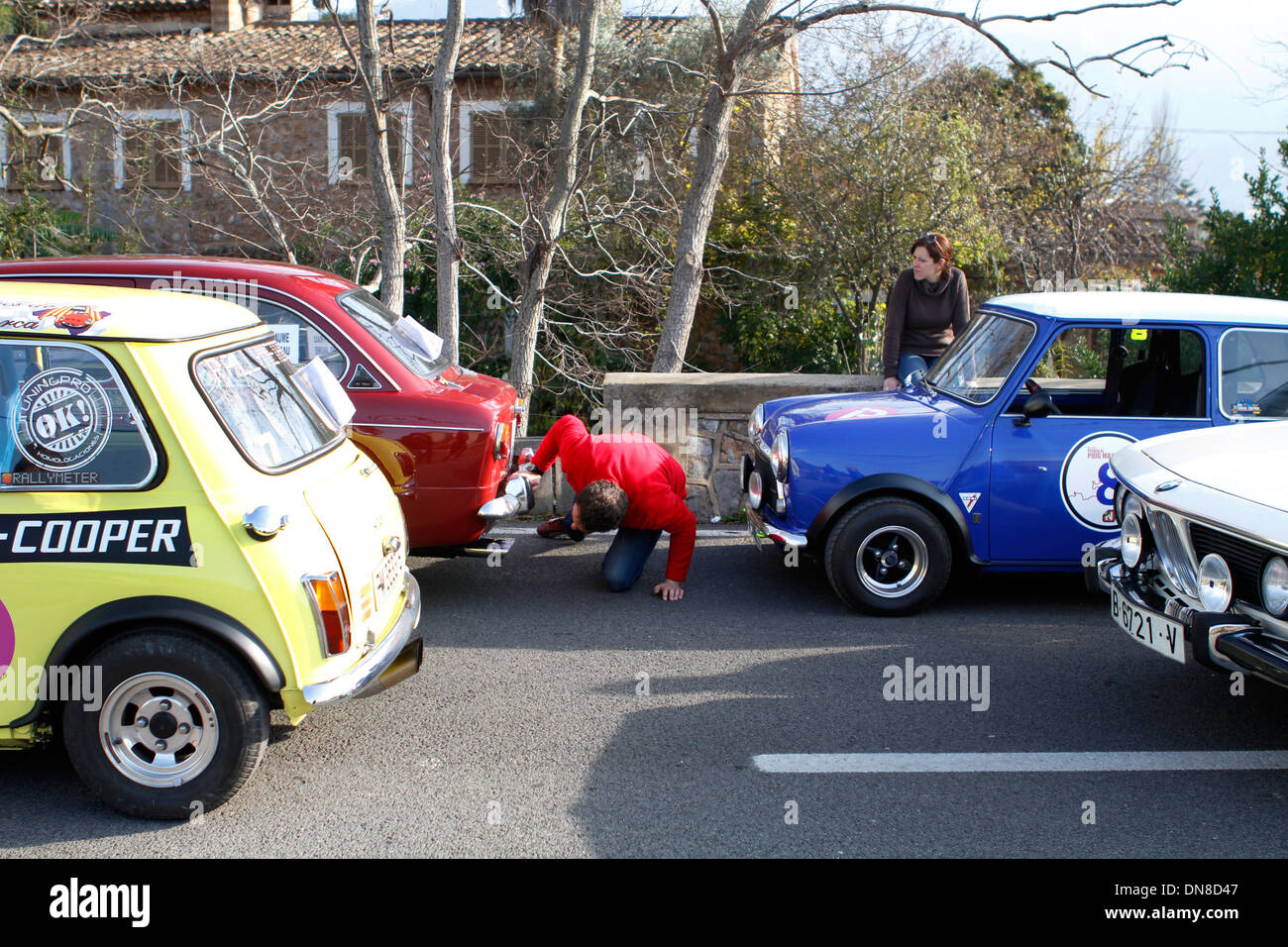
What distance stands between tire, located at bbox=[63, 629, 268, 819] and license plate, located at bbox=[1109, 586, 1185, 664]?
3238 mm


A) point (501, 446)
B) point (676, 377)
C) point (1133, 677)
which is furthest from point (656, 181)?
point (1133, 677)

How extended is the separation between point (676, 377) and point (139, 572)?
15.9 ft

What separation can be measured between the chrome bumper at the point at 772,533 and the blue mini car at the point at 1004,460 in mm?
16

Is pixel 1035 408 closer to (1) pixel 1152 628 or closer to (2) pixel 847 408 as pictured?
(2) pixel 847 408

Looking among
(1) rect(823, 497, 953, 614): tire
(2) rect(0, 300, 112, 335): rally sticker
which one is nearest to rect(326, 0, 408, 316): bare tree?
(1) rect(823, 497, 953, 614): tire

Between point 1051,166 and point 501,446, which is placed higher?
point 1051,166

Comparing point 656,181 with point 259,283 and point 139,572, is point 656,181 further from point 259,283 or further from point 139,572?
point 139,572

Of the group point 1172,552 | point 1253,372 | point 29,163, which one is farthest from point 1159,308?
point 29,163

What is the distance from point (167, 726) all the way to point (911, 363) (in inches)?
208

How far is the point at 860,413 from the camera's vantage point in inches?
→ 233

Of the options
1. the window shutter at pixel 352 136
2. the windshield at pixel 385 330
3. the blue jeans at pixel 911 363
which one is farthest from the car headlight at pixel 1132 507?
the window shutter at pixel 352 136

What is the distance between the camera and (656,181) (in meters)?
15.6

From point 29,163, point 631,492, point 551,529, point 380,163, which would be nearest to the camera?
point 631,492

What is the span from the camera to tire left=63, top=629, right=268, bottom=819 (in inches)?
138
